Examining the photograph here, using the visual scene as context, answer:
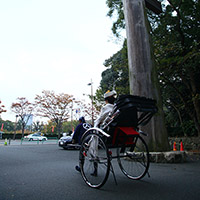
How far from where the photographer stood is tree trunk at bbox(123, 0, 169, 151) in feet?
18.5

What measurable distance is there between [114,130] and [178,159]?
3286 mm

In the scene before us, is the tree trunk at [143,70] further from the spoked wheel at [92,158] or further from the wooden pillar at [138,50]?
the spoked wheel at [92,158]

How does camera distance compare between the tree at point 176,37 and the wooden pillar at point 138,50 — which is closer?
the wooden pillar at point 138,50

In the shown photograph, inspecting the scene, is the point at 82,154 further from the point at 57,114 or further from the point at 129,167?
the point at 57,114

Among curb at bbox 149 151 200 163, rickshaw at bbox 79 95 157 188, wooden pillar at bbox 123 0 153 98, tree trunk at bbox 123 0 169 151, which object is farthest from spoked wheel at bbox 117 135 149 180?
wooden pillar at bbox 123 0 153 98

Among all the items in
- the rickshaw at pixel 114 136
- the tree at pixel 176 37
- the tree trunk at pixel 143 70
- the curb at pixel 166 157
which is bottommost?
the curb at pixel 166 157

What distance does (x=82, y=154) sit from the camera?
10.1 ft

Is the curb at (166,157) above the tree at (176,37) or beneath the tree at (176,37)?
beneath

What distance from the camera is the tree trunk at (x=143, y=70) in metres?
5.65

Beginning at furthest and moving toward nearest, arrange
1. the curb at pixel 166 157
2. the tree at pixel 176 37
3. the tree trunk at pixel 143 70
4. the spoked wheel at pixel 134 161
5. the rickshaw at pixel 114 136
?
the tree at pixel 176 37 < the tree trunk at pixel 143 70 < the curb at pixel 166 157 < the spoked wheel at pixel 134 161 < the rickshaw at pixel 114 136

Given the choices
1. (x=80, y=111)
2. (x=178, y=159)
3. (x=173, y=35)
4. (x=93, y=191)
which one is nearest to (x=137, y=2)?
(x=173, y=35)

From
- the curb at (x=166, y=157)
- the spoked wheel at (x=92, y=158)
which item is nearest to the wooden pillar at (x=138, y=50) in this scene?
the curb at (x=166, y=157)

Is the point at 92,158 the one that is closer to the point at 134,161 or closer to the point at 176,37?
the point at 134,161

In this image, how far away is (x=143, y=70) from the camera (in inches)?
237
